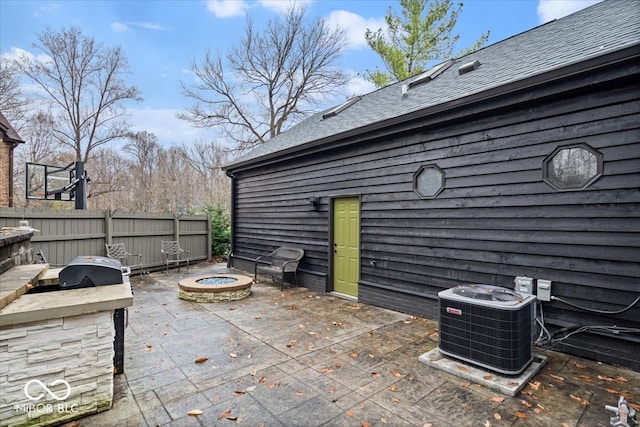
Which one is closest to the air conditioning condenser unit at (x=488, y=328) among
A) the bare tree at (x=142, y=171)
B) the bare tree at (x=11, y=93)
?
the bare tree at (x=142, y=171)

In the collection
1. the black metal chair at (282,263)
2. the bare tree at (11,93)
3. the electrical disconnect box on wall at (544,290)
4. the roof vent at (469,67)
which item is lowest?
the black metal chair at (282,263)

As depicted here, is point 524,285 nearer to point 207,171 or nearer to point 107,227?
point 107,227

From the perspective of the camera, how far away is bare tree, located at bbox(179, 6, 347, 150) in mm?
14289

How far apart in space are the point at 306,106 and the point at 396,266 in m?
12.0

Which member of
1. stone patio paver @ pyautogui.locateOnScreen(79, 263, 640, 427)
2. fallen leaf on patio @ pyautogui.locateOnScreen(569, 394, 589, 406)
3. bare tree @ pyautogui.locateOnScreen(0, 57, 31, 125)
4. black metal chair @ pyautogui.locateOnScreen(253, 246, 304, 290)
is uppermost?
bare tree @ pyautogui.locateOnScreen(0, 57, 31, 125)

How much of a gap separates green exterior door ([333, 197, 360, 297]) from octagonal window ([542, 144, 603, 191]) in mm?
2811

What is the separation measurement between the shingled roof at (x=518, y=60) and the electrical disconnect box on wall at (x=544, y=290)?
7.01 feet

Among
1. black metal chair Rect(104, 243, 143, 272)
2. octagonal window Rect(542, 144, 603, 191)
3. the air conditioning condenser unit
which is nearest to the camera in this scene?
the air conditioning condenser unit

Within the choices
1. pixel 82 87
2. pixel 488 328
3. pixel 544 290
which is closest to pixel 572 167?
pixel 544 290

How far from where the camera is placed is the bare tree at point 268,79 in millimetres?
14289

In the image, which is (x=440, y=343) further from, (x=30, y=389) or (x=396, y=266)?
(x=30, y=389)

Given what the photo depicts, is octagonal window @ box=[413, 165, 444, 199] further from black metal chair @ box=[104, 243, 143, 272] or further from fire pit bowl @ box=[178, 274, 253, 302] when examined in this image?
black metal chair @ box=[104, 243, 143, 272]

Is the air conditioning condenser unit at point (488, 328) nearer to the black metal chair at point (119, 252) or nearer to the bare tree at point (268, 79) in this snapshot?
the black metal chair at point (119, 252)

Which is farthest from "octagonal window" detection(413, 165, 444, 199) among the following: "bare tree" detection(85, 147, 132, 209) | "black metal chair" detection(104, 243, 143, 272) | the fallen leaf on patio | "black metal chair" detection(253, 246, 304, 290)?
"bare tree" detection(85, 147, 132, 209)
